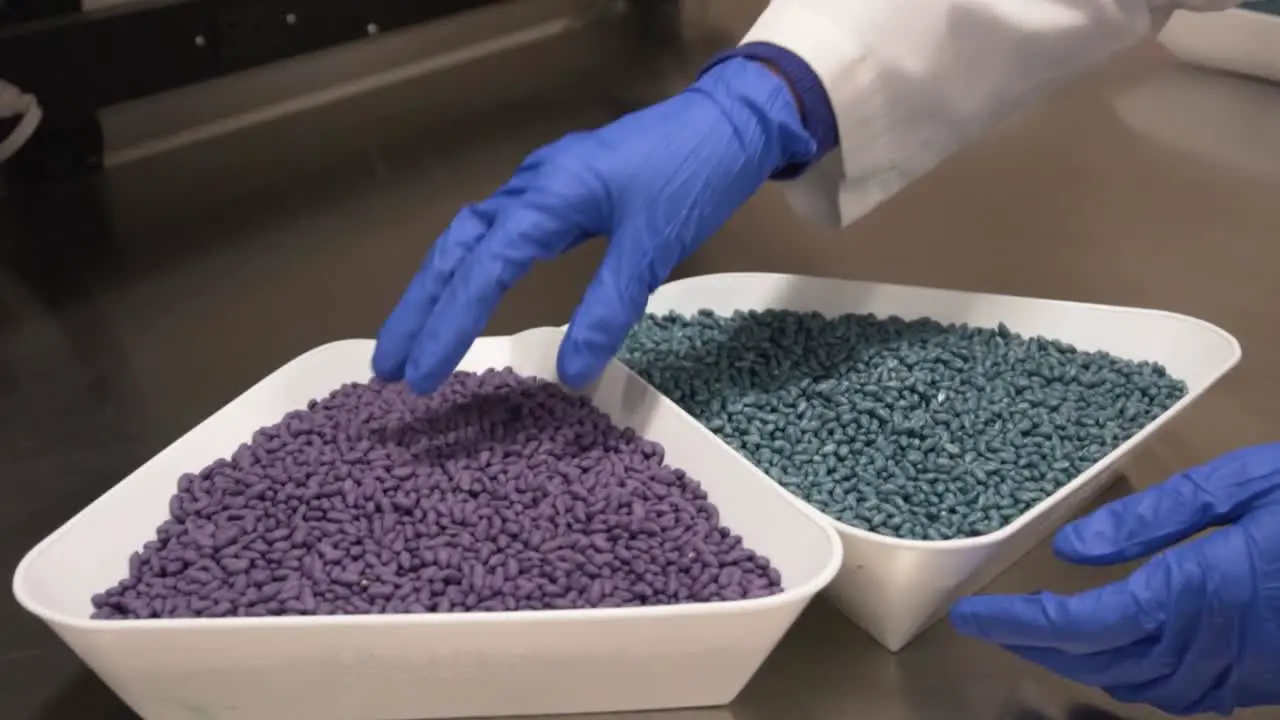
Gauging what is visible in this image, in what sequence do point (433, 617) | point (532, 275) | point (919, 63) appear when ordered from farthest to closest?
point (532, 275), point (919, 63), point (433, 617)

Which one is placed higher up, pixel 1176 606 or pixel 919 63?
pixel 919 63

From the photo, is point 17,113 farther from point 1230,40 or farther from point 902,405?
point 1230,40

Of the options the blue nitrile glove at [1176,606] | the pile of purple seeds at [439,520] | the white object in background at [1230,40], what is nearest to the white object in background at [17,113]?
the pile of purple seeds at [439,520]

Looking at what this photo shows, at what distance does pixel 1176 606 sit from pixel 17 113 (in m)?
1.02

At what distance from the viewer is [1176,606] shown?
56cm

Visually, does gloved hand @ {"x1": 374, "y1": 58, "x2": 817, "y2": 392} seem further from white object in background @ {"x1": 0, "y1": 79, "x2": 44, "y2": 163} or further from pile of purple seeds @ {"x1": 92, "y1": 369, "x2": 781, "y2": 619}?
white object in background @ {"x1": 0, "y1": 79, "x2": 44, "y2": 163}

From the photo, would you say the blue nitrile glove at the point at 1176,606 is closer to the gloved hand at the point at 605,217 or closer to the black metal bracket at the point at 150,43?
the gloved hand at the point at 605,217

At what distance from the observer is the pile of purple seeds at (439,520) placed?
1.99 ft

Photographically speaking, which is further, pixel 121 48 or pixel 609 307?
pixel 121 48

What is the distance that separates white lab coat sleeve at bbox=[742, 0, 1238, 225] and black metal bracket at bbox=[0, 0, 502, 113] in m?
0.61

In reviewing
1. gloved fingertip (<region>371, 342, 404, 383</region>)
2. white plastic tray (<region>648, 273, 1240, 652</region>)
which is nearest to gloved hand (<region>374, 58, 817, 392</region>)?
gloved fingertip (<region>371, 342, 404, 383</region>)

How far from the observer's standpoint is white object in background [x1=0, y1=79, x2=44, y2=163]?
1.04m

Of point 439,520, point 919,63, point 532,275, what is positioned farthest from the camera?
point 532,275

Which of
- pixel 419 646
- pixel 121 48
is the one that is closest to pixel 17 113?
pixel 121 48
